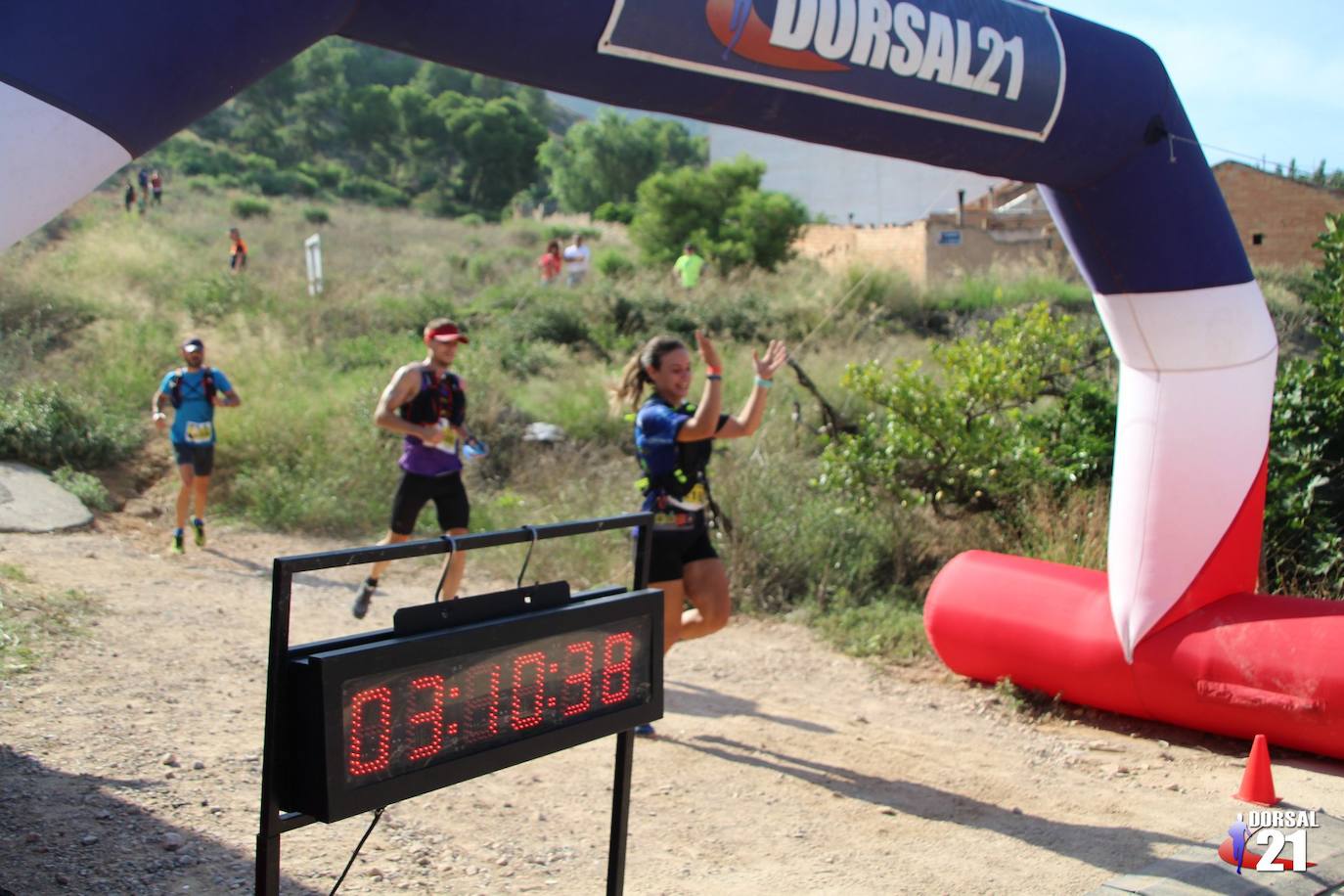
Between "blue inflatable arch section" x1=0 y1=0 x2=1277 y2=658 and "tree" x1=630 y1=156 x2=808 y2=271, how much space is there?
2242 centimetres

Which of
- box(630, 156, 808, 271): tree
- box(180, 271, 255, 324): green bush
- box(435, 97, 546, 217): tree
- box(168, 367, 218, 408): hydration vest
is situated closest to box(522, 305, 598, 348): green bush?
box(180, 271, 255, 324): green bush

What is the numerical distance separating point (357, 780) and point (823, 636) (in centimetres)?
564

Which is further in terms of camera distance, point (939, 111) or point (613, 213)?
point (613, 213)

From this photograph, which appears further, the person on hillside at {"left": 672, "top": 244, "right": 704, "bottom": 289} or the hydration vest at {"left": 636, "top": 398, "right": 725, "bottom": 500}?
the person on hillside at {"left": 672, "top": 244, "right": 704, "bottom": 289}

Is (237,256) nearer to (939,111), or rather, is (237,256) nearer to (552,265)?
(552,265)

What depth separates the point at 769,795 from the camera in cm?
540

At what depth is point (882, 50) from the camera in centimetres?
490

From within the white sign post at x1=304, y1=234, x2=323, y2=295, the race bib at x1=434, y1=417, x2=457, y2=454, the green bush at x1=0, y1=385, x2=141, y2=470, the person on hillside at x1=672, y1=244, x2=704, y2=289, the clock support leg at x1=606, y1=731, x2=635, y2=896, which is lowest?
the clock support leg at x1=606, y1=731, x2=635, y2=896

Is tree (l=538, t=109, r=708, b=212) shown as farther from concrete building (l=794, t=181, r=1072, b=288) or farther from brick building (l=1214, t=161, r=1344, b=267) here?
brick building (l=1214, t=161, r=1344, b=267)

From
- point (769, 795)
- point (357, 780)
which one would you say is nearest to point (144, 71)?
point (357, 780)

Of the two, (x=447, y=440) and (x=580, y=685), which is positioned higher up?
(x=447, y=440)

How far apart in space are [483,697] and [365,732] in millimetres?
365

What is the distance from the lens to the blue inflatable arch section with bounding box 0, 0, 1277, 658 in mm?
3191

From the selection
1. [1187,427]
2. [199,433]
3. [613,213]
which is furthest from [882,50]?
[613,213]
